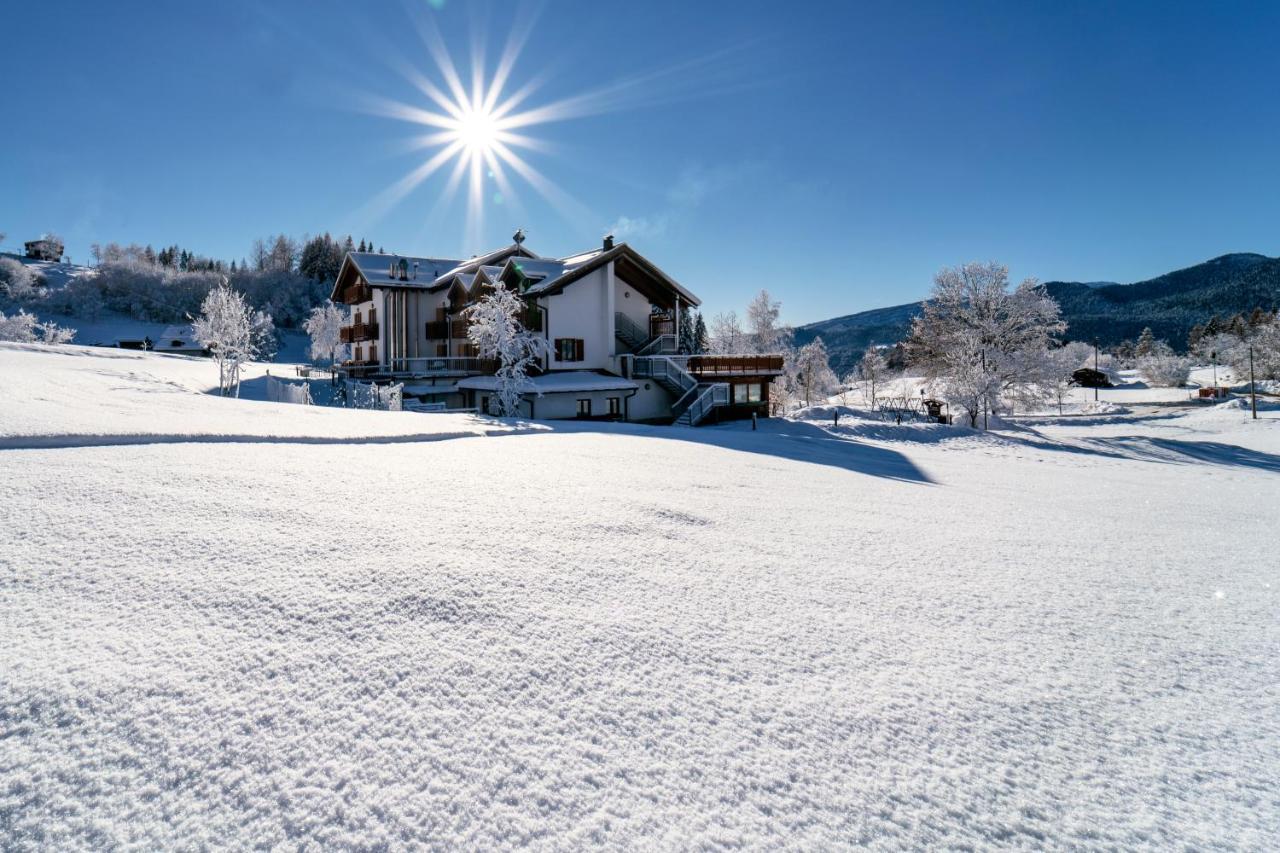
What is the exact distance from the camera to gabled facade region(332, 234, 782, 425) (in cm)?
2903

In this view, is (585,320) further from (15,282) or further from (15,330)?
(15,282)

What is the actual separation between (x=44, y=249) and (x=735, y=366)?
557 ft

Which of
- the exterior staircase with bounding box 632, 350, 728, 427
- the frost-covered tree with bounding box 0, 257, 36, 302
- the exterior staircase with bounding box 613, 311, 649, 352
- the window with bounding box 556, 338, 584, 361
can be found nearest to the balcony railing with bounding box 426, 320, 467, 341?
the window with bounding box 556, 338, 584, 361

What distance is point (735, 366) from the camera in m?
29.9

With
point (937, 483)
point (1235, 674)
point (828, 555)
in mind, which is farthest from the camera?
point (937, 483)

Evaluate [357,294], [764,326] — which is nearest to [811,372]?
[764,326]

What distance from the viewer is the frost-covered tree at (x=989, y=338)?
30.0 meters

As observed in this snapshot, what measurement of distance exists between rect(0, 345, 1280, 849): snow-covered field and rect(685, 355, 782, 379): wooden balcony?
23994 mm

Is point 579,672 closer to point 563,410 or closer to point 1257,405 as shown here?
point 563,410

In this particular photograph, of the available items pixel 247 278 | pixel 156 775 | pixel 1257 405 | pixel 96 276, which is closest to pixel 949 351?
pixel 1257 405

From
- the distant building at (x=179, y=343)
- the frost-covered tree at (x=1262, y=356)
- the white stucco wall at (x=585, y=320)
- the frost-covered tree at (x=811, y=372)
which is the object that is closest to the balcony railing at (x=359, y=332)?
the white stucco wall at (x=585, y=320)

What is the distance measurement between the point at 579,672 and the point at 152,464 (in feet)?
17.7

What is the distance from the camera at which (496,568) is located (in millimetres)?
3871

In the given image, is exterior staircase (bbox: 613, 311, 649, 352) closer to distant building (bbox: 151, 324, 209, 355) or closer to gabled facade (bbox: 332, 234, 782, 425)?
gabled facade (bbox: 332, 234, 782, 425)
